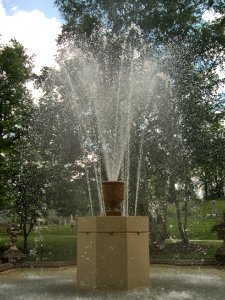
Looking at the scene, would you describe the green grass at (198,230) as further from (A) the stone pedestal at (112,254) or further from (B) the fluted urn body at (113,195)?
(A) the stone pedestal at (112,254)

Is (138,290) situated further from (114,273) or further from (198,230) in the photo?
(198,230)

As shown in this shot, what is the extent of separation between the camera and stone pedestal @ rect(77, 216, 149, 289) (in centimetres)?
1074

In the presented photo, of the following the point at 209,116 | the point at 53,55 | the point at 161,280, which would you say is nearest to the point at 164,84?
the point at 209,116

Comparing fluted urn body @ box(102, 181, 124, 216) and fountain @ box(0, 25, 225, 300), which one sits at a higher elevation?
fluted urn body @ box(102, 181, 124, 216)

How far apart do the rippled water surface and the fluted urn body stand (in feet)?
7.10

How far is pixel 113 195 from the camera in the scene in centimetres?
1158

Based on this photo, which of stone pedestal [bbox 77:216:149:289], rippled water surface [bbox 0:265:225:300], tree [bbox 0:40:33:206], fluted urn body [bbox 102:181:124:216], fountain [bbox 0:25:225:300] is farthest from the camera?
tree [bbox 0:40:33:206]

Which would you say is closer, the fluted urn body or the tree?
the fluted urn body

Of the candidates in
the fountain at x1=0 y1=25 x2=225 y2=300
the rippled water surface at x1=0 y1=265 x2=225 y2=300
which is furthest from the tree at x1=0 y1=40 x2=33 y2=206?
the rippled water surface at x1=0 y1=265 x2=225 y2=300

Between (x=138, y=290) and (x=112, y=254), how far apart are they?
3.60 ft

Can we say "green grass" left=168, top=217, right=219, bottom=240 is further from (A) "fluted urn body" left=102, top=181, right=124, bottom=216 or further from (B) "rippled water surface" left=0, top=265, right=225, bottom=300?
(A) "fluted urn body" left=102, top=181, right=124, bottom=216

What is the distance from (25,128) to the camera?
3020cm

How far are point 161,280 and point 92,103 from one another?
15074 millimetres

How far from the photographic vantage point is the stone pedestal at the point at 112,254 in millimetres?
10742
